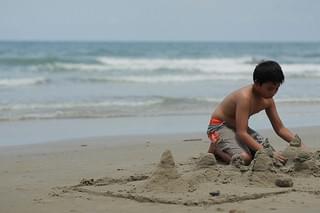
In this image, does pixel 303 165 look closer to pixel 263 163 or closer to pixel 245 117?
pixel 263 163

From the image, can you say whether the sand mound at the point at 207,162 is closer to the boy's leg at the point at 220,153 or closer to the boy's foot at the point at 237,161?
the boy's foot at the point at 237,161

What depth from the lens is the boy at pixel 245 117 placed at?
5.21 meters

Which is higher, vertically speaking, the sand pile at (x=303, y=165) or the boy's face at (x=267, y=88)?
the boy's face at (x=267, y=88)

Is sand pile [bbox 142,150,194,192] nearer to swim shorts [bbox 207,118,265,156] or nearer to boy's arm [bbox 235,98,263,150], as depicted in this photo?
boy's arm [bbox 235,98,263,150]

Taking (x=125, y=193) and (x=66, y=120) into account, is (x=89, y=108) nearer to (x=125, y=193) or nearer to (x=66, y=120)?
(x=66, y=120)

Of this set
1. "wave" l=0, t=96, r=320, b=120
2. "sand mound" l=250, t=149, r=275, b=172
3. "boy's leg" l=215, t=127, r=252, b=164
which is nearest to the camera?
"sand mound" l=250, t=149, r=275, b=172

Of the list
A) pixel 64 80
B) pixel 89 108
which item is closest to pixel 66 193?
pixel 89 108

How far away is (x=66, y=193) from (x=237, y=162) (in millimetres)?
1574

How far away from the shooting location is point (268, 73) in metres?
5.14

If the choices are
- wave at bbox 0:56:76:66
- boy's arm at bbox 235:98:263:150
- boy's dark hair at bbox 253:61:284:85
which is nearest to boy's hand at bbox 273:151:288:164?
boy's arm at bbox 235:98:263:150

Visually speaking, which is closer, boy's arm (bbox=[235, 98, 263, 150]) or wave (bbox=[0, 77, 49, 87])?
boy's arm (bbox=[235, 98, 263, 150])

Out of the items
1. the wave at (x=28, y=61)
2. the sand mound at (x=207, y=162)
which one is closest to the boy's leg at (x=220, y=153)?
the sand mound at (x=207, y=162)

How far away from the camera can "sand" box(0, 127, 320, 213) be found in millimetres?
4047

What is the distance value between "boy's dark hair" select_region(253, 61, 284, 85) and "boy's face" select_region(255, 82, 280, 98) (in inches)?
1.5
